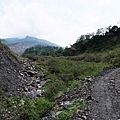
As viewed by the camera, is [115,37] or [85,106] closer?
[85,106]

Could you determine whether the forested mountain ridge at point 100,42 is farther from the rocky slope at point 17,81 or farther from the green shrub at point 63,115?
the green shrub at point 63,115

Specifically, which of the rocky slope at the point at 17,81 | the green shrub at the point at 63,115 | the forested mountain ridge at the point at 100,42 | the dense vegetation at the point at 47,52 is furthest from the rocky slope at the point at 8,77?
the forested mountain ridge at the point at 100,42

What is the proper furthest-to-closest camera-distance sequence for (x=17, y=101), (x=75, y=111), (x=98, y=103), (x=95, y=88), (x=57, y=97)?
(x=95, y=88), (x=57, y=97), (x=17, y=101), (x=98, y=103), (x=75, y=111)

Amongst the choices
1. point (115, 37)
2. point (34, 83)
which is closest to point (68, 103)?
point (34, 83)

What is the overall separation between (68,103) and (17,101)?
2.27 m

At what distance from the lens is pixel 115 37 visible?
187 feet

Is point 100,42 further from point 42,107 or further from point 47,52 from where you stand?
point 42,107

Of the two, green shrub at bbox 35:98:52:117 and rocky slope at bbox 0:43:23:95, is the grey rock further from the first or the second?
green shrub at bbox 35:98:52:117

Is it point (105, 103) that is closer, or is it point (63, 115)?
point (63, 115)

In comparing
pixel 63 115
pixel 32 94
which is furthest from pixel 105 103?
pixel 32 94

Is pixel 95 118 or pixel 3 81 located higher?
pixel 3 81

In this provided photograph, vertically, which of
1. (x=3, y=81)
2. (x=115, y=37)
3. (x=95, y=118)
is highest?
(x=115, y=37)

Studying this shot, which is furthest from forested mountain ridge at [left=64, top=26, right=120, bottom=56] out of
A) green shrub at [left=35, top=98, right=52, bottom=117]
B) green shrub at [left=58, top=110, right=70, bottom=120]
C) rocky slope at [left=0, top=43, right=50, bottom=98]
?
green shrub at [left=58, top=110, right=70, bottom=120]

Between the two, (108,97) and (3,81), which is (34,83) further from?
(108,97)
